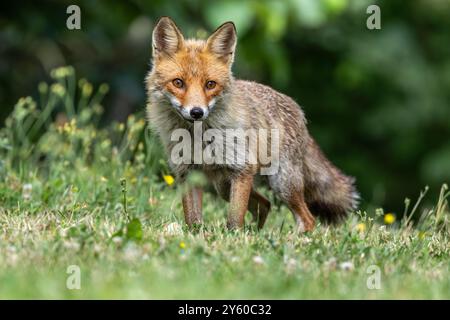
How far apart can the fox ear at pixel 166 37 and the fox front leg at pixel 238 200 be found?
3.92 ft

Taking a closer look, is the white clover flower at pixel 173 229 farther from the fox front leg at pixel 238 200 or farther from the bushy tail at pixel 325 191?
the bushy tail at pixel 325 191

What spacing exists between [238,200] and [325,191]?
1338 millimetres

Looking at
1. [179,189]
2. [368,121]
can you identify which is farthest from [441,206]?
[368,121]

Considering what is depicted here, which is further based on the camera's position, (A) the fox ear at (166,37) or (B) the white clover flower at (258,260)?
(A) the fox ear at (166,37)

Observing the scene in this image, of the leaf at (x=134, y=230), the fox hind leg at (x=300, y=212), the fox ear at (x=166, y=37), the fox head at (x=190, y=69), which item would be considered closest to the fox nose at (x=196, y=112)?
the fox head at (x=190, y=69)

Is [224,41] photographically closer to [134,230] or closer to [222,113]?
[222,113]

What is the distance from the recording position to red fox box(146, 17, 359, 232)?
21.7ft

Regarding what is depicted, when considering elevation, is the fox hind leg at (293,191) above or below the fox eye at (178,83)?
below

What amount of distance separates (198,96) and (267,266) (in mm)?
1809

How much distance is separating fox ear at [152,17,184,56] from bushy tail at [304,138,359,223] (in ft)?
5.75

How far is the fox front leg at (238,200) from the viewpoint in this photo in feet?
22.3

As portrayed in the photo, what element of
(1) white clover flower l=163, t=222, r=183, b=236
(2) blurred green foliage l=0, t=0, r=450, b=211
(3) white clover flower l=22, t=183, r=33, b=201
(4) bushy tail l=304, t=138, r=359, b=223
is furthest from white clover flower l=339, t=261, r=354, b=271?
(2) blurred green foliage l=0, t=0, r=450, b=211

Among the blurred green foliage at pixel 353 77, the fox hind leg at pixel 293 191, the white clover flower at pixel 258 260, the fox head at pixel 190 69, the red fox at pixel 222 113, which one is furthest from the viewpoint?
the blurred green foliage at pixel 353 77

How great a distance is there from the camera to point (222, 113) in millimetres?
6844
